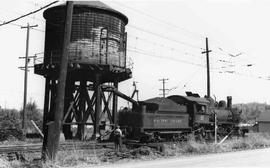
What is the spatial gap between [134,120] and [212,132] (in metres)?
7.56

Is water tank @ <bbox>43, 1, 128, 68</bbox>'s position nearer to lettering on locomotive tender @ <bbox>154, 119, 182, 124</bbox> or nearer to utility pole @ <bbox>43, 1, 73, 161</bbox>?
lettering on locomotive tender @ <bbox>154, 119, 182, 124</bbox>

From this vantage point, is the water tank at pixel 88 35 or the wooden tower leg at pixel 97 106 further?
the water tank at pixel 88 35

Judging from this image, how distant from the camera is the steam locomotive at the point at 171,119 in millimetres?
20359

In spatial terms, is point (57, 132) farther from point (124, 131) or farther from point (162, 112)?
point (162, 112)

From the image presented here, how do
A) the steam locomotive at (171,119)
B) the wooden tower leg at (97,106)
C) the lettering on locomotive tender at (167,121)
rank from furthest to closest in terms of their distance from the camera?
the wooden tower leg at (97,106) → the lettering on locomotive tender at (167,121) → the steam locomotive at (171,119)

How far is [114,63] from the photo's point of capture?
25234 mm

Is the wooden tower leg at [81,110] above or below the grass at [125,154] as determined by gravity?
above

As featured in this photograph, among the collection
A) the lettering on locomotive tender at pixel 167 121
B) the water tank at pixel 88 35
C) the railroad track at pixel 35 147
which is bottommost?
the railroad track at pixel 35 147

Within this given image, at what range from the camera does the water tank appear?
24.3 m

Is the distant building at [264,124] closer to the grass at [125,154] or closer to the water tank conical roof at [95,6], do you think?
the grass at [125,154]

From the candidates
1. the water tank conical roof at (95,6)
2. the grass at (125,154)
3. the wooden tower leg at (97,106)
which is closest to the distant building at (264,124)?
the grass at (125,154)

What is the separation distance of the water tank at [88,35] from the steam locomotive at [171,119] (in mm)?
5023

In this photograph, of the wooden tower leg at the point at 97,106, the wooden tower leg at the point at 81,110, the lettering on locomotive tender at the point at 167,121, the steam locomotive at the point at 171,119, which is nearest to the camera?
the steam locomotive at the point at 171,119

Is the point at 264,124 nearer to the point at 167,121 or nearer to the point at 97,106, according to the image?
the point at 167,121
